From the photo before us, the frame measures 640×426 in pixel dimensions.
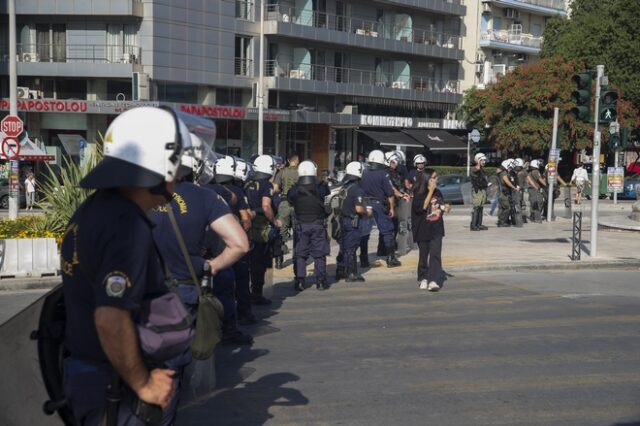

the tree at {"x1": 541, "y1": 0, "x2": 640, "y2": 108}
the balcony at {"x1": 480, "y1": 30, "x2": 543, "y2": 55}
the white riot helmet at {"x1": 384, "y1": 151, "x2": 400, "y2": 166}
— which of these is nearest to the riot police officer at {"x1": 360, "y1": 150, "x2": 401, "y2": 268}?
the white riot helmet at {"x1": 384, "y1": 151, "x2": 400, "y2": 166}

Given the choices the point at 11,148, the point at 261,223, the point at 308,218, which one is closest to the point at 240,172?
the point at 261,223

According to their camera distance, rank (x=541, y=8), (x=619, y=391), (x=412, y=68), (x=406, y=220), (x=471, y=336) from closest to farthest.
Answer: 1. (x=619, y=391)
2. (x=471, y=336)
3. (x=406, y=220)
4. (x=412, y=68)
5. (x=541, y=8)

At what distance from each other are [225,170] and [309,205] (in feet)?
10.1

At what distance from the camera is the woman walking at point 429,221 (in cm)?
1201

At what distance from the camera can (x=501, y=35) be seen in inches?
2351

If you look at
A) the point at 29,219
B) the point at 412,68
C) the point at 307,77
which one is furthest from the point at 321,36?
the point at 29,219

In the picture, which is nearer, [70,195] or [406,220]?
[70,195]

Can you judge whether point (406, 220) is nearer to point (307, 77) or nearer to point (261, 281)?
point (261, 281)

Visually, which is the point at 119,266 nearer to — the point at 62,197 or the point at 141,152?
the point at 141,152

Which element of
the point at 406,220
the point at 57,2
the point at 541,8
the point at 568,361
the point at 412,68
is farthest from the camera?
the point at 541,8

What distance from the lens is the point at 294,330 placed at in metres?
9.62

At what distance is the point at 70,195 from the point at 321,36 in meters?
33.5

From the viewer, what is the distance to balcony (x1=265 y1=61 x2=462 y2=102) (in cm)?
4469

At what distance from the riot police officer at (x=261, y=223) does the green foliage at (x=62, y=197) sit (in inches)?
132
